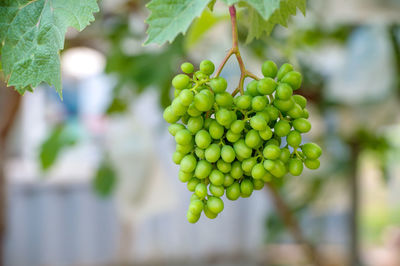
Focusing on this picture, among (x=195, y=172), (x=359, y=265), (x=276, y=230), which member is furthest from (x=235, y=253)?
(x=195, y=172)

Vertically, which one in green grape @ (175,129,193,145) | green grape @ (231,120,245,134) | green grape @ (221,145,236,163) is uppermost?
green grape @ (231,120,245,134)

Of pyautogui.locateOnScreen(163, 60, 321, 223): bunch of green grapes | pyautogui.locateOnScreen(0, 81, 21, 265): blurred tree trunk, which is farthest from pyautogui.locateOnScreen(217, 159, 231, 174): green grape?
pyautogui.locateOnScreen(0, 81, 21, 265): blurred tree trunk

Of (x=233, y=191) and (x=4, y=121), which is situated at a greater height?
(x=4, y=121)

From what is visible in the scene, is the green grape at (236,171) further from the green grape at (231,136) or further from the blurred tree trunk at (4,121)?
the blurred tree trunk at (4,121)

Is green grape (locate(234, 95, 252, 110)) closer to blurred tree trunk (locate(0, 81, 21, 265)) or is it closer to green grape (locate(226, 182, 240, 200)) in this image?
green grape (locate(226, 182, 240, 200))

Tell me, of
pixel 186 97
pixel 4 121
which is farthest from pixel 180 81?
pixel 4 121

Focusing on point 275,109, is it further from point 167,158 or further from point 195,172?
point 167,158

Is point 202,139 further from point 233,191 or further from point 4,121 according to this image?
point 4,121
